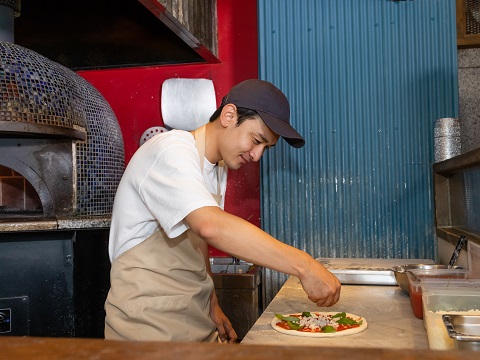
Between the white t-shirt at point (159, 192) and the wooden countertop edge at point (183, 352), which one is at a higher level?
the white t-shirt at point (159, 192)

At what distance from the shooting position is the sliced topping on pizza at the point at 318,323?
172 centimetres

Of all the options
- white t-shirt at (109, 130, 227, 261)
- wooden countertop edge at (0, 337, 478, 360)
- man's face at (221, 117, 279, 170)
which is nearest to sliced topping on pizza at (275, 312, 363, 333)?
white t-shirt at (109, 130, 227, 261)

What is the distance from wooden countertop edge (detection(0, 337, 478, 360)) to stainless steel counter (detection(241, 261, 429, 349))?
99cm

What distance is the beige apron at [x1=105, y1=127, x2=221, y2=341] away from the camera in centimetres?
175

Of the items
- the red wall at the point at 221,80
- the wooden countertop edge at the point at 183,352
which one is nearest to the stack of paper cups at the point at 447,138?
the red wall at the point at 221,80

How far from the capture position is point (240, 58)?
3807mm

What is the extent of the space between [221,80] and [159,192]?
233cm

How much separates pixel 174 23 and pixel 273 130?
3.91 feet

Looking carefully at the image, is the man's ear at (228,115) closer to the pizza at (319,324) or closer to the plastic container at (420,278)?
the pizza at (319,324)

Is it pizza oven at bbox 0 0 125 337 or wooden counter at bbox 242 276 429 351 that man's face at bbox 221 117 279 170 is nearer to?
wooden counter at bbox 242 276 429 351

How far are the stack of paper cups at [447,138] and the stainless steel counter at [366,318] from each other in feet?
2.84

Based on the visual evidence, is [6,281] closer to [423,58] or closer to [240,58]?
[240,58]

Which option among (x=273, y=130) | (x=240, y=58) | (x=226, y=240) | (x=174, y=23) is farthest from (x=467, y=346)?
(x=240, y=58)

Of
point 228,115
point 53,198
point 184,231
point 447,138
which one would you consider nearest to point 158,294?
point 184,231
